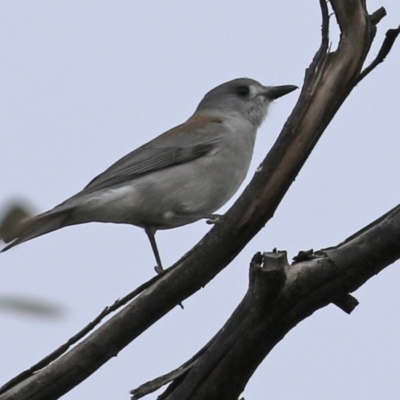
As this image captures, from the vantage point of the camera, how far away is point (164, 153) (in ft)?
21.7

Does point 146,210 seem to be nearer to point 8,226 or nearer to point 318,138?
point 318,138

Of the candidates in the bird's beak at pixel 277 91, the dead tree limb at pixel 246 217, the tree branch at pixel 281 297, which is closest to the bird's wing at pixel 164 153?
the bird's beak at pixel 277 91

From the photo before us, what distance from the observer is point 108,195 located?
19.4 ft

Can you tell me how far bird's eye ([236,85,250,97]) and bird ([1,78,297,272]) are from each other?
2.86 feet

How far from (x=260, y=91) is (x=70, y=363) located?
531 cm

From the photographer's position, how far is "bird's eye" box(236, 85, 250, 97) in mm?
7926

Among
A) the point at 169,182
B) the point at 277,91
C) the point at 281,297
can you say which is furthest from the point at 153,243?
the point at 281,297

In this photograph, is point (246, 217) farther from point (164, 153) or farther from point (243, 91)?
point (243, 91)

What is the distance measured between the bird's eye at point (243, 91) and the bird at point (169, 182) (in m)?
0.87

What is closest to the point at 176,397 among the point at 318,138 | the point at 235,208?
the point at 235,208

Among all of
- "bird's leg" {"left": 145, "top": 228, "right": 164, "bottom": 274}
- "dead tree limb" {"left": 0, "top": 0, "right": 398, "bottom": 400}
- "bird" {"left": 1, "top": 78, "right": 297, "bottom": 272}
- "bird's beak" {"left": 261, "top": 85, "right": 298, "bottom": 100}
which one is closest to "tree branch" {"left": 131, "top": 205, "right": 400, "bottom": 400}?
"dead tree limb" {"left": 0, "top": 0, "right": 398, "bottom": 400}

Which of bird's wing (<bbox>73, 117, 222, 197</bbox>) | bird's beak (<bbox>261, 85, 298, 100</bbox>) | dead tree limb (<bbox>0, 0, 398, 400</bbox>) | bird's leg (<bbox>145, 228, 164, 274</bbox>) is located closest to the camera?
dead tree limb (<bbox>0, 0, 398, 400</bbox>)

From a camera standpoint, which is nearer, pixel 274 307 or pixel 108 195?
pixel 274 307

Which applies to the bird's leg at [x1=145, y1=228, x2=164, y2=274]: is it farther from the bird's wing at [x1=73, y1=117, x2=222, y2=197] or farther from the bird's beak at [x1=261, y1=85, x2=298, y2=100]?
the bird's beak at [x1=261, y1=85, x2=298, y2=100]
